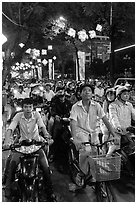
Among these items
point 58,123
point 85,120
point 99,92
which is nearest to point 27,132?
point 85,120

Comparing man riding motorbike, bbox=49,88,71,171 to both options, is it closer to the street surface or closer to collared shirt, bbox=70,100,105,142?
the street surface

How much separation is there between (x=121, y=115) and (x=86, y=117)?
1.19 meters

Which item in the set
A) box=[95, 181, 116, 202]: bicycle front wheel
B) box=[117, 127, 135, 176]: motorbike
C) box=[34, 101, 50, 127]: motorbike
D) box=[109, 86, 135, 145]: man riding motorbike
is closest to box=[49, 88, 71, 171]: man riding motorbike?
box=[34, 101, 50, 127]: motorbike

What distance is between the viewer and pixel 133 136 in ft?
15.4

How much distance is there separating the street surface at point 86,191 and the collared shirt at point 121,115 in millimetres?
1101

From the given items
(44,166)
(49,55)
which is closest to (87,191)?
(44,166)

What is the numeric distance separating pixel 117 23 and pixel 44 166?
10157 millimetres

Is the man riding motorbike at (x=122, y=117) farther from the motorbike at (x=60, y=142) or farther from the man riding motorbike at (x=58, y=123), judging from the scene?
the man riding motorbike at (x=58, y=123)

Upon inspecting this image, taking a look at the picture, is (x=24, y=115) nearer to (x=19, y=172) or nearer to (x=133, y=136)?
(x=19, y=172)

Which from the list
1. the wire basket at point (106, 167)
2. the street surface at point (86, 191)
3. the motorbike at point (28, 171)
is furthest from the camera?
the street surface at point (86, 191)

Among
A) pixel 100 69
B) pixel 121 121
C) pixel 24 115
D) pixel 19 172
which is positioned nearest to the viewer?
pixel 19 172

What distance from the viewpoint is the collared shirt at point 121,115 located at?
4.98m

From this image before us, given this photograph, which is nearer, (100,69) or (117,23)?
(117,23)

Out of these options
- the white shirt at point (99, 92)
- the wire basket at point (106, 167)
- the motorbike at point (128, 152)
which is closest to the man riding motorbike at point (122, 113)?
the motorbike at point (128, 152)
